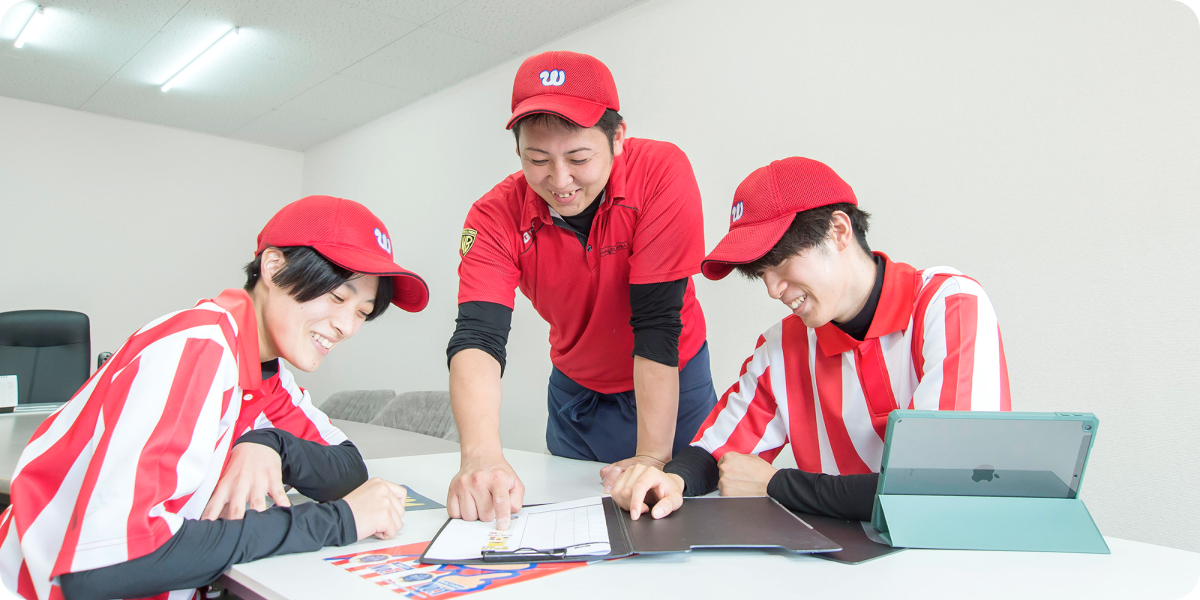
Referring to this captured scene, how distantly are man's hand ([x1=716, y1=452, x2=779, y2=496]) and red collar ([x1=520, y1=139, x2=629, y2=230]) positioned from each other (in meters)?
0.63

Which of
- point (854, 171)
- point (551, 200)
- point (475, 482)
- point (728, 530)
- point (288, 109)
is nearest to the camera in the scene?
point (728, 530)

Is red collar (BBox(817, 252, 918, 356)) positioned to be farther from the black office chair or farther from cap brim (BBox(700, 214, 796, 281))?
the black office chair

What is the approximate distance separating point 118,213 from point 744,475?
5.86m

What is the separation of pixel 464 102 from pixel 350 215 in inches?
134

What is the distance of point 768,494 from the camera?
1.12 meters

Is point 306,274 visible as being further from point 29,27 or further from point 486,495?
point 29,27

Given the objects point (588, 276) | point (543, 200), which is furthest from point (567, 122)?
point (588, 276)

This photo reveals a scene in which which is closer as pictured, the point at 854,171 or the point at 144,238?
the point at 854,171

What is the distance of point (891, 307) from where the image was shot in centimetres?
118

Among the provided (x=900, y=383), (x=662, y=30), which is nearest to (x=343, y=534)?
(x=900, y=383)

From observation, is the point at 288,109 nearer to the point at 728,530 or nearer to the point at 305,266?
the point at 305,266

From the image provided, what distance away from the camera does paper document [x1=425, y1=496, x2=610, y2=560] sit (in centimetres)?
85

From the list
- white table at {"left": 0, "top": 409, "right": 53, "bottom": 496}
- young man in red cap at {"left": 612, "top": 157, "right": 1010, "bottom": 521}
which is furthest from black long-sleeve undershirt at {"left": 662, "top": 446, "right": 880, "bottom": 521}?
white table at {"left": 0, "top": 409, "right": 53, "bottom": 496}

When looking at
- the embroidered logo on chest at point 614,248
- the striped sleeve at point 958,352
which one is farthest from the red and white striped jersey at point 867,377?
the embroidered logo on chest at point 614,248
